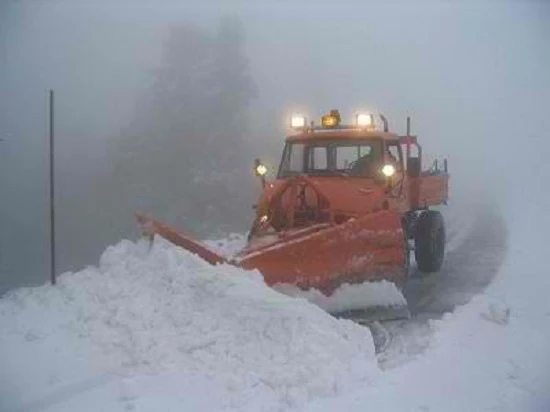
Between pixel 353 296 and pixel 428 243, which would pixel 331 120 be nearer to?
pixel 428 243

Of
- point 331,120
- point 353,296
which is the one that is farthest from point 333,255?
point 331,120

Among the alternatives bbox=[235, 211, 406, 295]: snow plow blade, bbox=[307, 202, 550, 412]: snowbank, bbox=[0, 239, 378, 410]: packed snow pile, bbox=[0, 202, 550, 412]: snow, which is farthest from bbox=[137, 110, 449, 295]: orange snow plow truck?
bbox=[307, 202, 550, 412]: snowbank

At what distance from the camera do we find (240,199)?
23.9m

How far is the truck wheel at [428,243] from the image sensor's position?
855 centimetres

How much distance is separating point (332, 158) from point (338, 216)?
1040mm

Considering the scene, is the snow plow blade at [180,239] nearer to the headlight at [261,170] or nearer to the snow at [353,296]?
the snow at [353,296]

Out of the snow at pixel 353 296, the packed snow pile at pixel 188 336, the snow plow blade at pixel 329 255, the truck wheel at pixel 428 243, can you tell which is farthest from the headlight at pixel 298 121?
the packed snow pile at pixel 188 336

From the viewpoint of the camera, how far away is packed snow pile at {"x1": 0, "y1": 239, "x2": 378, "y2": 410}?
4129 millimetres

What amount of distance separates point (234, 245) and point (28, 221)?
82.5 ft

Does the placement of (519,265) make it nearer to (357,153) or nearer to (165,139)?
(357,153)

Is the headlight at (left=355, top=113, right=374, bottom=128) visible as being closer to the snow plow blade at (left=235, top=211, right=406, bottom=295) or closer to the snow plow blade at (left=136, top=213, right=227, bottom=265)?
the snow plow blade at (left=235, top=211, right=406, bottom=295)

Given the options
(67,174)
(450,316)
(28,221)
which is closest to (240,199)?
(67,174)

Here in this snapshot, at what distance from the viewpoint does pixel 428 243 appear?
28.2 feet

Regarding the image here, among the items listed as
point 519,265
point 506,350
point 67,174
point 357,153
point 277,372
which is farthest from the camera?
point 67,174
